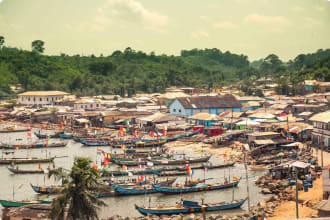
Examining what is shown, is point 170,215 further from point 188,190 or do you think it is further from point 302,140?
point 302,140

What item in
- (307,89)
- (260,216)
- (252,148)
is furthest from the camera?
(307,89)

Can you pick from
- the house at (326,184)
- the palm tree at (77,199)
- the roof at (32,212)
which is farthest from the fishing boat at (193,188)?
the palm tree at (77,199)

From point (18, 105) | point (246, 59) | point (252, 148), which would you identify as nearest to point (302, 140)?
point (252, 148)

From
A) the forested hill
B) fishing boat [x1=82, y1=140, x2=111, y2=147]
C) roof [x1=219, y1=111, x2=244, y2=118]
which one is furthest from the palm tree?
the forested hill

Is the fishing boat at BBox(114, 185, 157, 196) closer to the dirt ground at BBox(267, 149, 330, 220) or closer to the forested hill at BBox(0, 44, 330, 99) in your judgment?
the dirt ground at BBox(267, 149, 330, 220)

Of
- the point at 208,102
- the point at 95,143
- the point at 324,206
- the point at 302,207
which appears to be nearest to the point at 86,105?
the point at 208,102
